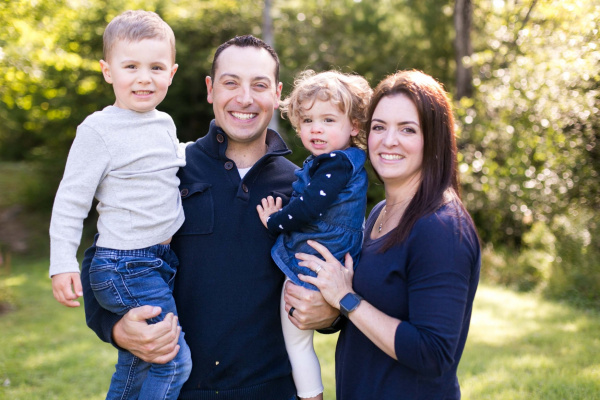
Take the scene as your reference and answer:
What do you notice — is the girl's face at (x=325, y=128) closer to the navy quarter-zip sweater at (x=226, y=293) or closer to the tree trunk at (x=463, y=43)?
the navy quarter-zip sweater at (x=226, y=293)

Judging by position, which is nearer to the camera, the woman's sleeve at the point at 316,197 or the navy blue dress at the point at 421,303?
the navy blue dress at the point at 421,303

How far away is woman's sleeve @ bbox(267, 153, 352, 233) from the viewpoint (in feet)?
7.75

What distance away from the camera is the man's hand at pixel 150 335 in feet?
7.24

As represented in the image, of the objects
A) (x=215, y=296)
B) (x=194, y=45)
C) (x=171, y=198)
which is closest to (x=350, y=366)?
(x=215, y=296)

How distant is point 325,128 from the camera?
2551 mm

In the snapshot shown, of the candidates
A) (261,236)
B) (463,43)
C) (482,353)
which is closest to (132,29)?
(261,236)

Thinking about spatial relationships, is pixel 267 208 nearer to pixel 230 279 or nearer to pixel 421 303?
pixel 230 279

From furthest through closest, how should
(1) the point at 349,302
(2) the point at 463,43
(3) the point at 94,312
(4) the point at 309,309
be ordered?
(2) the point at 463,43 → (3) the point at 94,312 → (4) the point at 309,309 → (1) the point at 349,302

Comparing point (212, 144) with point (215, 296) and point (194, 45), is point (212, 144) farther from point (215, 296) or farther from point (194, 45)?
point (194, 45)

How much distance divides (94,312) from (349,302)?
1.12 metres

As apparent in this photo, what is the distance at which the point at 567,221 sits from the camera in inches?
337

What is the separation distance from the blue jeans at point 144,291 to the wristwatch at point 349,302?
717 mm

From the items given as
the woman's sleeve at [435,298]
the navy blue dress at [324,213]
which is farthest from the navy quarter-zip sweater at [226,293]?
the woman's sleeve at [435,298]

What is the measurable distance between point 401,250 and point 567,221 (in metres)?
7.55
